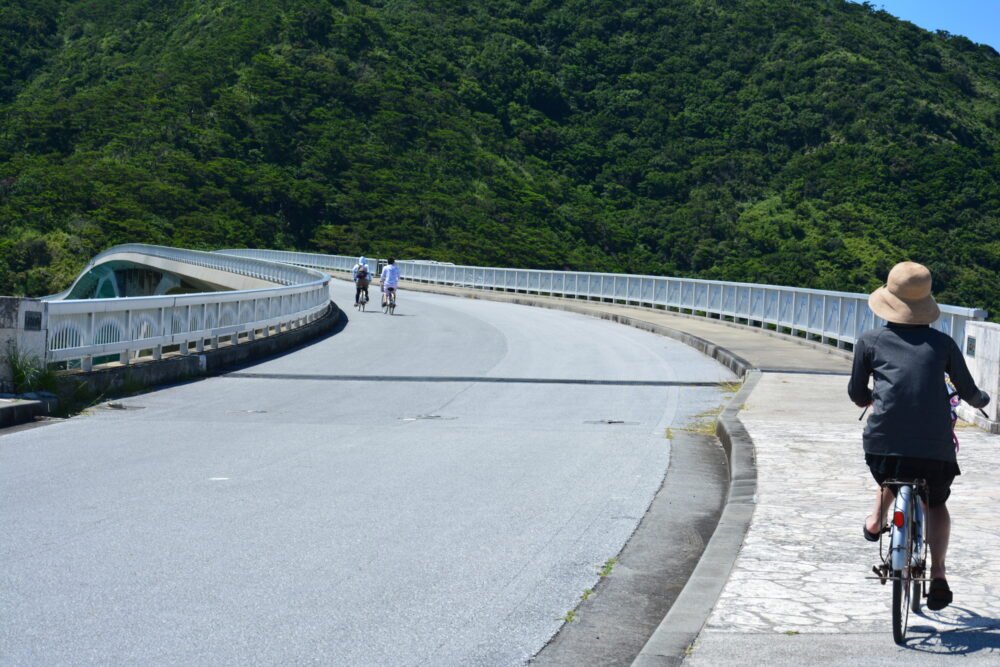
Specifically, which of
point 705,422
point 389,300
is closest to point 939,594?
point 705,422

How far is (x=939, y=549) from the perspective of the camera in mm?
5070

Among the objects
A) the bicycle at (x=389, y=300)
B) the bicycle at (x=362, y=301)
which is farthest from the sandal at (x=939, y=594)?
the bicycle at (x=362, y=301)

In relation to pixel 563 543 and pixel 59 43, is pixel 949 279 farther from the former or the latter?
pixel 59 43

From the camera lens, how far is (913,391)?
16.7 ft

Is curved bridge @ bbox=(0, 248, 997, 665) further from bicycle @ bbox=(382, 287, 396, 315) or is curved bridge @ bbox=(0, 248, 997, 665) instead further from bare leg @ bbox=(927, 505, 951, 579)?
bicycle @ bbox=(382, 287, 396, 315)

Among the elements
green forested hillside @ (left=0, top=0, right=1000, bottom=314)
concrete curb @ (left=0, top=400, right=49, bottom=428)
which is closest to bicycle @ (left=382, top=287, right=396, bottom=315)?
concrete curb @ (left=0, top=400, right=49, bottom=428)

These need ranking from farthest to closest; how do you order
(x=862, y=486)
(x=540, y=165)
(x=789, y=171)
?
(x=540, y=165)
(x=789, y=171)
(x=862, y=486)

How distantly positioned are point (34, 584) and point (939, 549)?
428 cm

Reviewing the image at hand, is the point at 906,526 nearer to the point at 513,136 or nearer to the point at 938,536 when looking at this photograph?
the point at 938,536

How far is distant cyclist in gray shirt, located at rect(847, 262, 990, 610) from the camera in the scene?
5051mm

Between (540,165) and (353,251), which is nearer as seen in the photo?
(353,251)

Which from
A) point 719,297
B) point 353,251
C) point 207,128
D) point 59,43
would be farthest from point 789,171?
point 59,43

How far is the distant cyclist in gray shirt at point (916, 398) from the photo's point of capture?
5.05 m

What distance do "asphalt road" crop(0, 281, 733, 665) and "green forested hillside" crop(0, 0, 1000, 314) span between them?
75792mm
